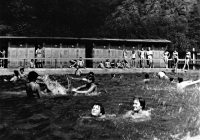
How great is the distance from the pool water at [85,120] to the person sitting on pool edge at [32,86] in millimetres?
371

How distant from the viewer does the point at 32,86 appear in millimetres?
9438

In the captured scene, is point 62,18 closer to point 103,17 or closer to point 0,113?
point 103,17

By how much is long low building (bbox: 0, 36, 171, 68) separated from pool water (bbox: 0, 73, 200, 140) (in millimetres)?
13948

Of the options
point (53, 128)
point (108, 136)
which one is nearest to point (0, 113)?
point (53, 128)

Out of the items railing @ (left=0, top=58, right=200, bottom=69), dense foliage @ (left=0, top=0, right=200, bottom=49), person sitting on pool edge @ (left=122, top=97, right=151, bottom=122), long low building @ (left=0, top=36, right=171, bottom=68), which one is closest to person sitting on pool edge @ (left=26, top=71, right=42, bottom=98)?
person sitting on pool edge @ (left=122, top=97, right=151, bottom=122)

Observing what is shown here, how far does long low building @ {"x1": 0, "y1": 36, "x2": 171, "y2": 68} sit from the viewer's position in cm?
2627

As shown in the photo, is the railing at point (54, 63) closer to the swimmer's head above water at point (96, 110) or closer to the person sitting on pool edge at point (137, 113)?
the swimmer's head above water at point (96, 110)

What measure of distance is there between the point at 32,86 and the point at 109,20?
1636 inches

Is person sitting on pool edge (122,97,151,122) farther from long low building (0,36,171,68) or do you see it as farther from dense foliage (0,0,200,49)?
dense foliage (0,0,200,49)

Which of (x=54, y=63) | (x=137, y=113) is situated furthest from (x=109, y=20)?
(x=137, y=113)

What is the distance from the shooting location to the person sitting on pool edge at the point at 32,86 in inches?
362

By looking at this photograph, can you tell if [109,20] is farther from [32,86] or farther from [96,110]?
[96,110]

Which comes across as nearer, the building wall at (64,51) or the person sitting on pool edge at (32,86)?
the person sitting on pool edge at (32,86)

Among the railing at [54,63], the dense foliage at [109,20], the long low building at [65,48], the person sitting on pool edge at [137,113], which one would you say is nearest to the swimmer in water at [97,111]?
the person sitting on pool edge at [137,113]
